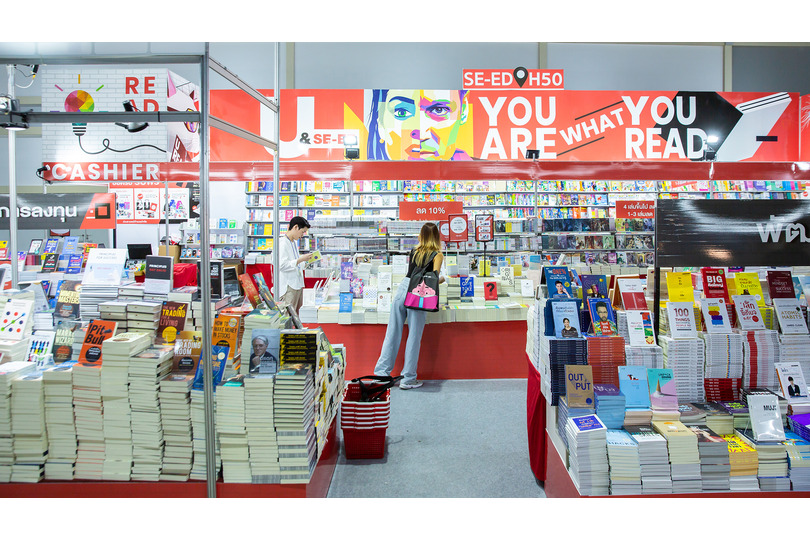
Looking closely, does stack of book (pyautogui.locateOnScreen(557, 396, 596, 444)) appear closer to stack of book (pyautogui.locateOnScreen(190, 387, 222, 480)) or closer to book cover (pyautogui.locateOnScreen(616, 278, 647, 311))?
book cover (pyautogui.locateOnScreen(616, 278, 647, 311))

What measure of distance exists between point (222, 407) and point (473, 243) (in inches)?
289

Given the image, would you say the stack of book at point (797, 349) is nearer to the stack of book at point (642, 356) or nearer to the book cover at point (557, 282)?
the stack of book at point (642, 356)

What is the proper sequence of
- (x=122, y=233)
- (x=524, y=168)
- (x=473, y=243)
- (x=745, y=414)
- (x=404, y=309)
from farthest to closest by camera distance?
(x=122, y=233) → (x=473, y=243) → (x=524, y=168) → (x=404, y=309) → (x=745, y=414)

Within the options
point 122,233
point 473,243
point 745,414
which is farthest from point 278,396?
point 122,233

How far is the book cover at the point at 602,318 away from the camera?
226 centimetres

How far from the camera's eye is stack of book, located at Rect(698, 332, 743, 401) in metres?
2.22

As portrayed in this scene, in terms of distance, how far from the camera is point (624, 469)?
190 cm

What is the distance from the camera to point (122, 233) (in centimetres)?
1074

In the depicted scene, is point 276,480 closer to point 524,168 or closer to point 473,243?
point 524,168

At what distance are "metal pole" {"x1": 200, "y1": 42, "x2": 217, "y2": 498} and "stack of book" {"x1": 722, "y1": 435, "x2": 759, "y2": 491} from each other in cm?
225

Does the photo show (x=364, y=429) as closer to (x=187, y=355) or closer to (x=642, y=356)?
(x=187, y=355)

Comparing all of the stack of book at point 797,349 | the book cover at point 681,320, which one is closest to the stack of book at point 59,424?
the book cover at point 681,320

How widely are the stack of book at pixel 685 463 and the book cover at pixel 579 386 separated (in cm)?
35

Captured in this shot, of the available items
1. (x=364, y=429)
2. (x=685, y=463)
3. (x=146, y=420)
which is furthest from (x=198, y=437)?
(x=685, y=463)
